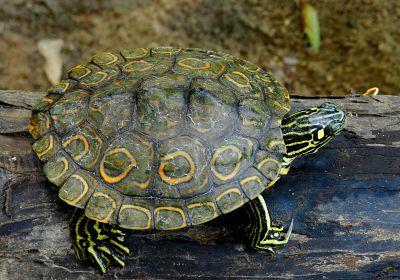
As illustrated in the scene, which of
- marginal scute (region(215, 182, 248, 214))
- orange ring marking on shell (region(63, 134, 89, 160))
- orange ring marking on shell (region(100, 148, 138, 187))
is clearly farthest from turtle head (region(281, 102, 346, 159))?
orange ring marking on shell (region(63, 134, 89, 160))

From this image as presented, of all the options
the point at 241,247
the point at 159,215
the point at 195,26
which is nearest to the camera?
the point at 159,215

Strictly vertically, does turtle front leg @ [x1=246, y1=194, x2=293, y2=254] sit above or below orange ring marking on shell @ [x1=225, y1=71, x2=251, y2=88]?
below

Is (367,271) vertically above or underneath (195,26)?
underneath

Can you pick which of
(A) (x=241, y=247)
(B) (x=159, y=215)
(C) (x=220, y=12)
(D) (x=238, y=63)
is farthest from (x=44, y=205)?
(C) (x=220, y=12)

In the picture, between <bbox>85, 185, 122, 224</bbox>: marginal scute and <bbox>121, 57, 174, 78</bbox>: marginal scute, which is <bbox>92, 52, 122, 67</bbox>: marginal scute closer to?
<bbox>121, 57, 174, 78</bbox>: marginal scute

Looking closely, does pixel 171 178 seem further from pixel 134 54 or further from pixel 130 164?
pixel 134 54

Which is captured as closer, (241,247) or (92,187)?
(92,187)

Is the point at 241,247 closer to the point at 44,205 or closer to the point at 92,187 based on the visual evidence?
the point at 92,187

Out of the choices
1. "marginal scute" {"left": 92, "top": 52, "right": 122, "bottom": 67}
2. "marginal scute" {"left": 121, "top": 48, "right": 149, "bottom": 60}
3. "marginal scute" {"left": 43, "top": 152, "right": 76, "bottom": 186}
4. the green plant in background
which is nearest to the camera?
"marginal scute" {"left": 43, "top": 152, "right": 76, "bottom": 186}
